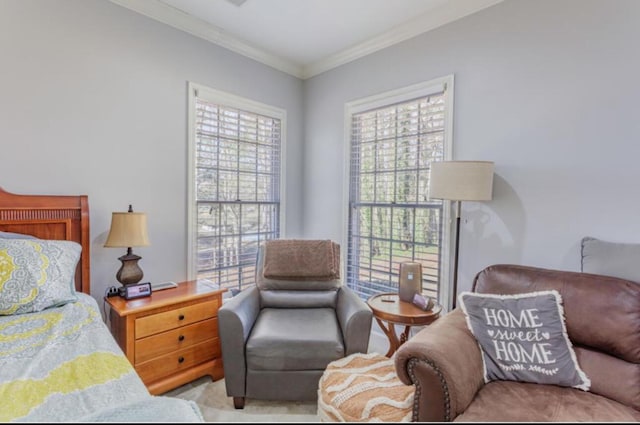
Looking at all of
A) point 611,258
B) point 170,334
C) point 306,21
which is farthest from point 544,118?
point 170,334

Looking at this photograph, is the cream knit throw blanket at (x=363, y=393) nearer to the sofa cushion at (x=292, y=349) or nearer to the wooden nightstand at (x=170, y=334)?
the sofa cushion at (x=292, y=349)

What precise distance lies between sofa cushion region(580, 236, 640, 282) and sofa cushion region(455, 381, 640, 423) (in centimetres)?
58

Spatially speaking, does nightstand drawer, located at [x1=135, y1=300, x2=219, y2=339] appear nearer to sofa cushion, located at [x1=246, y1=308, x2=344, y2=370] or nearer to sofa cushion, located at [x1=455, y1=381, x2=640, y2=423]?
sofa cushion, located at [x1=246, y1=308, x2=344, y2=370]

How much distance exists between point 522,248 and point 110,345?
2277 mm

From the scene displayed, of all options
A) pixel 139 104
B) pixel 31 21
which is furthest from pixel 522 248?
pixel 31 21

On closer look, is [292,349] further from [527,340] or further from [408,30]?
[408,30]

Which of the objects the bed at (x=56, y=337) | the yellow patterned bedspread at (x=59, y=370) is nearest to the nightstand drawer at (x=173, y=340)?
the bed at (x=56, y=337)

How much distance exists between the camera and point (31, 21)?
186 centimetres

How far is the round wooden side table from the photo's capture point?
1.91m

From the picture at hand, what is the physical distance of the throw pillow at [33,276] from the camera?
143cm

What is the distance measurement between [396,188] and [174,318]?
1.95 metres

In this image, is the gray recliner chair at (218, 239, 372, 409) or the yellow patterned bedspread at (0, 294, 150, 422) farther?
the gray recliner chair at (218, 239, 372, 409)

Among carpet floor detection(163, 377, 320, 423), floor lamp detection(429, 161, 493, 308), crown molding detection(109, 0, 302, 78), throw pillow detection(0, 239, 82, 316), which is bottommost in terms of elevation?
carpet floor detection(163, 377, 320, 423)

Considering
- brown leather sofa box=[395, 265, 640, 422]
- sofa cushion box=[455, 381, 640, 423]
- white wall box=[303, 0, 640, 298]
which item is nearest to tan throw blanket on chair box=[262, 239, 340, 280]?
white wall box=[303, 0, 640, 298]
